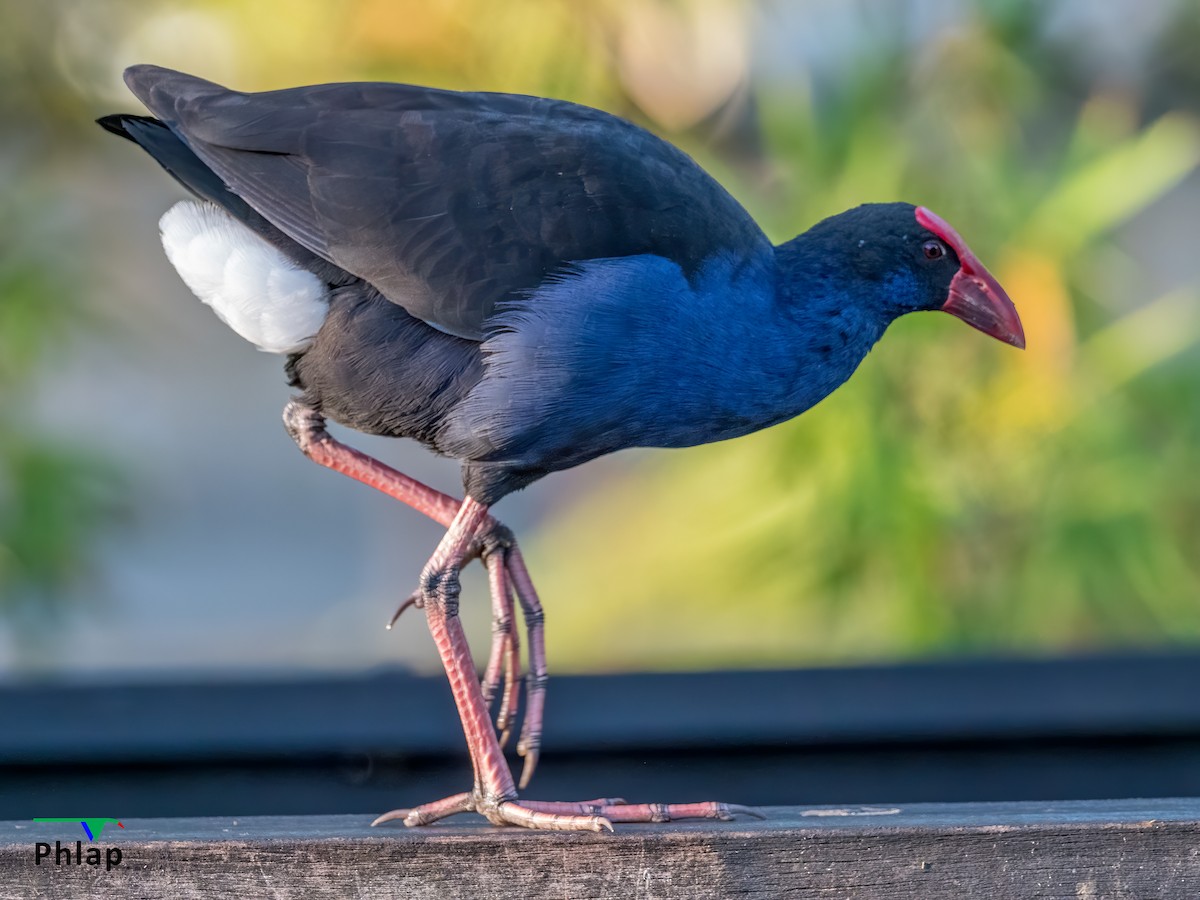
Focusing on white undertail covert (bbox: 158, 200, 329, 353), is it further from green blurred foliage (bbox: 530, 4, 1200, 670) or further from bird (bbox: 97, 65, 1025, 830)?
green blurred foliage (bbox: 530, 4, 1200, 670)

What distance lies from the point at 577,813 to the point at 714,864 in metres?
0.14

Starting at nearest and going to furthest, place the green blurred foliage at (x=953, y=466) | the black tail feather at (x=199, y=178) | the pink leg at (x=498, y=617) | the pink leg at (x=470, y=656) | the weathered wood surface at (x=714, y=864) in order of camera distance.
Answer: the weathered wood surface at (x=714, y=864)
the pink leg at (x=470, y=656)
the black tail feather at (x=199, y=178)
the pink leg at (x=498, y=617)
the green blurred foliage at (x=953, y=466)

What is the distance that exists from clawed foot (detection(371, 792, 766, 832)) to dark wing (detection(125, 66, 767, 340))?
419 millimetres

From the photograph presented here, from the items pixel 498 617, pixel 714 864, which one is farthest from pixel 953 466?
pixel 714 864

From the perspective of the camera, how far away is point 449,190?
126 cm

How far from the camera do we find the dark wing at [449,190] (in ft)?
4.10

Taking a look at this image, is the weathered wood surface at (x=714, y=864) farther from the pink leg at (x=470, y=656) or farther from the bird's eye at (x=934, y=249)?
the bird's eye at (x=934, y=249)

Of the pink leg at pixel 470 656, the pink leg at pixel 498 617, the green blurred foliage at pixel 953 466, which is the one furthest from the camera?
the green blurred foliage at pixel 953 466

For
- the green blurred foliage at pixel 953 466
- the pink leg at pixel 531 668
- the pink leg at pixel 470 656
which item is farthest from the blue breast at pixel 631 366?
the green blurred foliage at pixel 953 466

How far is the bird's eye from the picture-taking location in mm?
1374

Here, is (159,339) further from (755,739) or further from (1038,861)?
(1038,861)

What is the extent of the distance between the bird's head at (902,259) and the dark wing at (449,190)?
0.12 m

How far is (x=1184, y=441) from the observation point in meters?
2.57

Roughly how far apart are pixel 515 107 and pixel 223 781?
2.77 feet
